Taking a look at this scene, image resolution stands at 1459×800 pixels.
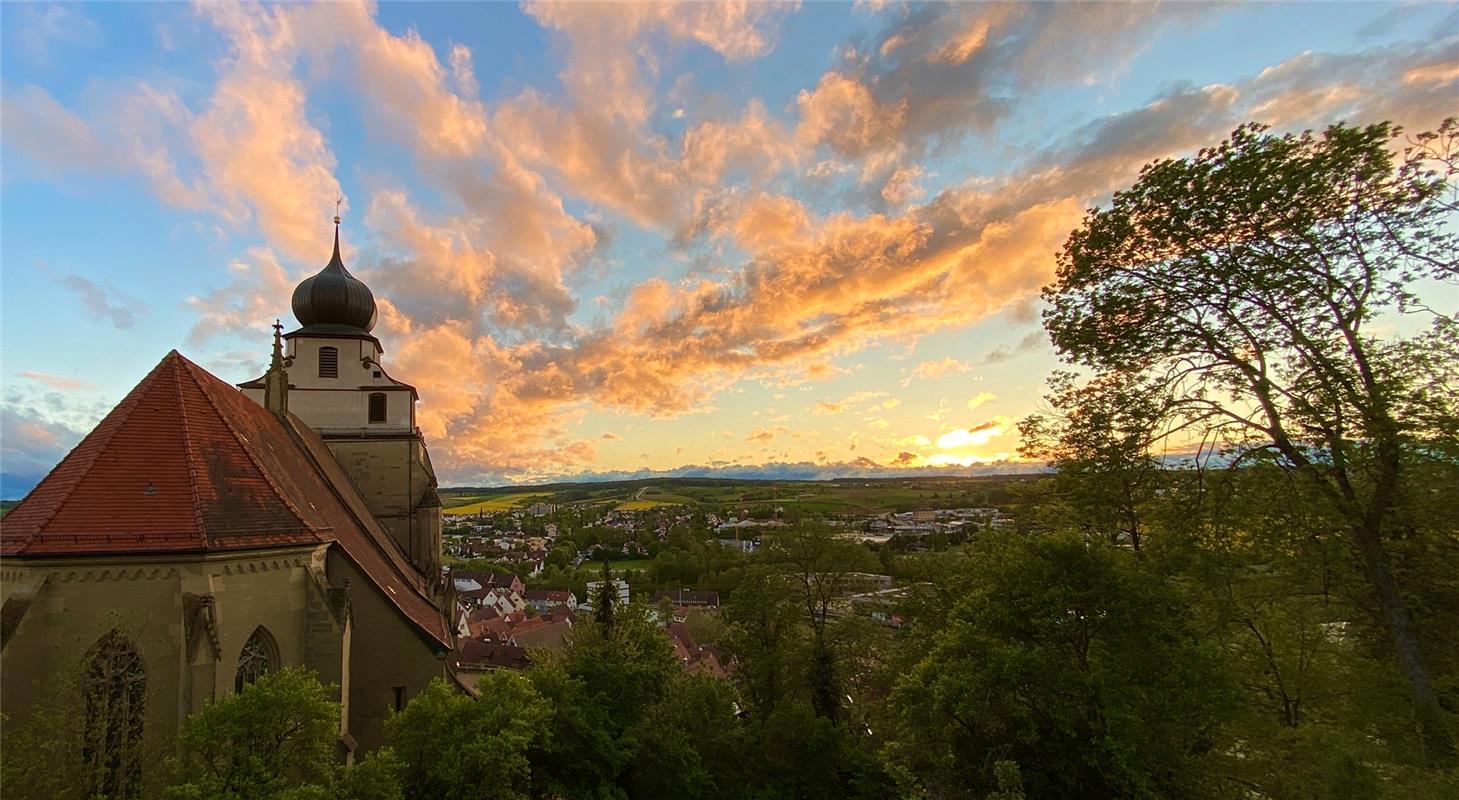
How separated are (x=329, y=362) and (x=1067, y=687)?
88.4 feet

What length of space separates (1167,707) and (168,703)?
16.0 meters

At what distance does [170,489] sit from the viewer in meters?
10.5

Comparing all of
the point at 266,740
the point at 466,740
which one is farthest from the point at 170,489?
the point at 466,740

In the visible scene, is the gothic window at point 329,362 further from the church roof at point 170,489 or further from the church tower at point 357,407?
the church roof at point 170,489

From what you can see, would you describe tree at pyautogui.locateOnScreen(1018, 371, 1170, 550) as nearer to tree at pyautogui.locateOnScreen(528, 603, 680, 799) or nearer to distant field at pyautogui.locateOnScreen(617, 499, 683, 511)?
tree at pyautogui.locateOnScreen(528, 603, 680, 799)

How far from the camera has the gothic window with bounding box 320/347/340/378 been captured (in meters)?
24.6

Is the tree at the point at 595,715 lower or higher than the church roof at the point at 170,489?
lower

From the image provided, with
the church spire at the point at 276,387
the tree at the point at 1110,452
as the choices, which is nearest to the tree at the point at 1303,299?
the tree at the point at 1110,452

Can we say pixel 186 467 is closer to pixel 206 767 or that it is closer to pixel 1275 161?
pixel 206 767

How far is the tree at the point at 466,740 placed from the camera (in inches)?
364

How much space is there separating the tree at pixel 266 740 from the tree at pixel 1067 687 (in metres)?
9.33

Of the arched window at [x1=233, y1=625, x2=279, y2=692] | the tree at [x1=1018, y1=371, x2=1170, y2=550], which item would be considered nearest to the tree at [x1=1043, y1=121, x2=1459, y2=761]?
the tree at [x1=1018, y1=371, x2=1170, y2=550]

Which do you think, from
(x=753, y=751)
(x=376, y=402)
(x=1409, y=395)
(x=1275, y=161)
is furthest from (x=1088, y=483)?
(x=376, y=402)

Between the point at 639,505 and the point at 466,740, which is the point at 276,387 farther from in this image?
the point at 639,505
